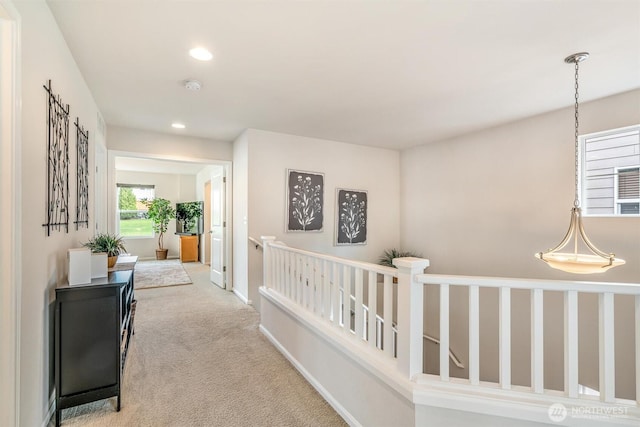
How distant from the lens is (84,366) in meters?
1.82

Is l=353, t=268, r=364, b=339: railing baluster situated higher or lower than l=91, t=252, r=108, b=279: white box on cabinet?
lower

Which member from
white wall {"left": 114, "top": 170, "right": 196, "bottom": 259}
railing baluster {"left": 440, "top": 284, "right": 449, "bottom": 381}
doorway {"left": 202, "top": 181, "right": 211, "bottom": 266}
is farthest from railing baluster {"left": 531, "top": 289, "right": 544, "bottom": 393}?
white wall {"left": 114, "top": 170, "right": 196, "bottom": 259}

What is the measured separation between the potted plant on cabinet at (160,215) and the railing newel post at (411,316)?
26.1 ft

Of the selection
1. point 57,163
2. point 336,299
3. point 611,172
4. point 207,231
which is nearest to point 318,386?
point 336,299

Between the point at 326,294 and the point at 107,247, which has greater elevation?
the point at 107,247

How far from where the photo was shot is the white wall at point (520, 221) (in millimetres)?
2852

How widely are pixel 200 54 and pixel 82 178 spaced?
1.47 meters

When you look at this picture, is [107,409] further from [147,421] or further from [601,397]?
[601,397]

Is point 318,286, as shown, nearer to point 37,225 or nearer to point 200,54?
point 37,225

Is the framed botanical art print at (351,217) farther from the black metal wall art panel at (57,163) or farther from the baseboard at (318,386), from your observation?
the black metal wall art panel at (57,163)

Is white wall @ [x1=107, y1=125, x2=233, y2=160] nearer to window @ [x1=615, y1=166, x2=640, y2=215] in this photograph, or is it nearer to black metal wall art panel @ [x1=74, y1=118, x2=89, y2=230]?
black metal wall art panel @ [x1=74, y1=118, x2=89, y2=230]

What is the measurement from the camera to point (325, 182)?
183 inches

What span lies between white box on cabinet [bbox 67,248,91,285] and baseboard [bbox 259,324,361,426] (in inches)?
64.0

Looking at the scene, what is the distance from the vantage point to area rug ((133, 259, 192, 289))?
206 inches
